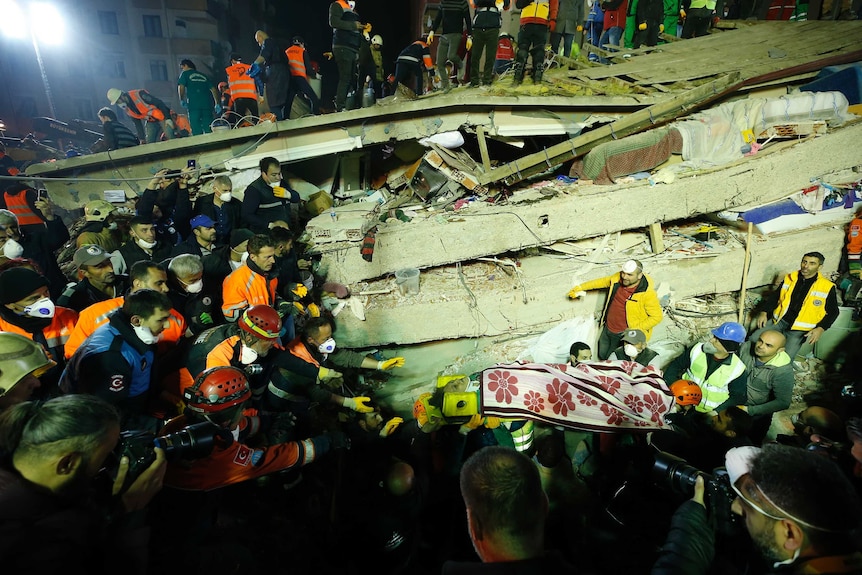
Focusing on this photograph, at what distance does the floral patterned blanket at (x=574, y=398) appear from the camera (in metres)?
3.51

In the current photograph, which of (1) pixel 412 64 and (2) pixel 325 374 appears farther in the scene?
(1) pixel 412 64

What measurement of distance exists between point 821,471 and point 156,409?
385cm

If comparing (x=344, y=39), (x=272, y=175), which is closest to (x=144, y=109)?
(x=344, y=39)

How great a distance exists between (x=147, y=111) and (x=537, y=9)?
7.87 meters

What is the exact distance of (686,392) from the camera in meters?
3.87

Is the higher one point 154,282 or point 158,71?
point 158,71

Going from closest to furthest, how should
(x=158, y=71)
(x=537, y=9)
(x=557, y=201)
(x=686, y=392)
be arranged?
(x=686, y=392) < (x=557, y=201) < (x=537, y=9) < (x=158, y=71)

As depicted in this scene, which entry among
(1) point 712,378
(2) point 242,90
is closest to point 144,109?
(2) point 242,90

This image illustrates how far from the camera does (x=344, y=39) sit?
7.48 metres

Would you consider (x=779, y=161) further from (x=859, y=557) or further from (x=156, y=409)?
(x=156, y=409)

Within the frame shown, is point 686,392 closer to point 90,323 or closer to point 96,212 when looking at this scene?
point 90,323

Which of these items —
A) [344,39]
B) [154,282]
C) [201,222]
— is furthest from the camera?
[344,39]

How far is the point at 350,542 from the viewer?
2646mm

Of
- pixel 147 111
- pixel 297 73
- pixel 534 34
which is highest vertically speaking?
pixel 534 34
